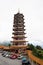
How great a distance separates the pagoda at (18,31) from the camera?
6744cm

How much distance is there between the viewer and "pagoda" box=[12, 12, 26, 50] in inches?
2655

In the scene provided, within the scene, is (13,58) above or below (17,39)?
below

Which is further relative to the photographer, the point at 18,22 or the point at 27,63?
the point at 18,22

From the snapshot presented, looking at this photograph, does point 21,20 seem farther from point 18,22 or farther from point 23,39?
point 23,39

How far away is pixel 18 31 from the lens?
224 ft

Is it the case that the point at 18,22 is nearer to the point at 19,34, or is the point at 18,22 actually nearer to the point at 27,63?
the point at 19,34

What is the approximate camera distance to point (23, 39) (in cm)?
6825

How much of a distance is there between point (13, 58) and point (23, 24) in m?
19.0

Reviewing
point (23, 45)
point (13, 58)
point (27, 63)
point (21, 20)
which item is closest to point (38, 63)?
point (27, 63)

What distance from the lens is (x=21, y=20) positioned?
230 feet

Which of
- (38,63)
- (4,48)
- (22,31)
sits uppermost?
(22,31)

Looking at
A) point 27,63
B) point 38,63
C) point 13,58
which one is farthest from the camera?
point 13,58

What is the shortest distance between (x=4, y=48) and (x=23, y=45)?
17.0 ft

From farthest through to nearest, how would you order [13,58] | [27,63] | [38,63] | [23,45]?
[23,45] < [13,58] < [27,63] < [38,63]
